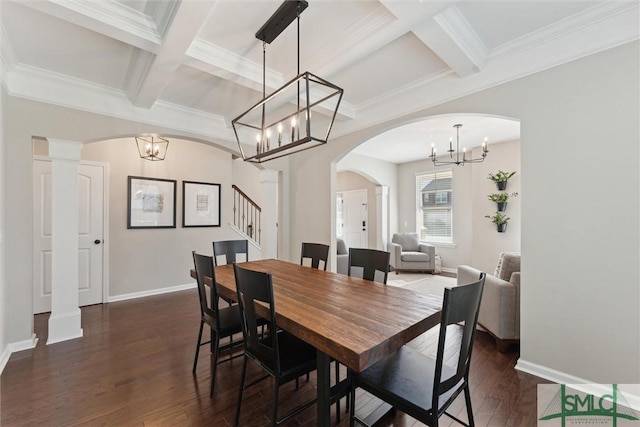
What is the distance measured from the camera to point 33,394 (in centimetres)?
202

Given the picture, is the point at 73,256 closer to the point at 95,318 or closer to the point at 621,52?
the point at 95,318

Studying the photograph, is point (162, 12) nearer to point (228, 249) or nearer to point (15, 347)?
point (228, 249)

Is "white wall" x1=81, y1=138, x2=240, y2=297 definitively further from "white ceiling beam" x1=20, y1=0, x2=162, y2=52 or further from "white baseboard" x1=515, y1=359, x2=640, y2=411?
"white baseboard" x1=515, y1=359, x2=640, y2=411

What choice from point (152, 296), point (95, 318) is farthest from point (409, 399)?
point (152, 296)

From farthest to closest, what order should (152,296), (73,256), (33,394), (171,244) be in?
(171,244), (152,296), (73,256), (33,394)

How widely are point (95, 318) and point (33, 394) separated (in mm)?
1703

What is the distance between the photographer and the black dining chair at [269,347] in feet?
4.84

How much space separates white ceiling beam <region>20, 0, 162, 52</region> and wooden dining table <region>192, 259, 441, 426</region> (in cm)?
193

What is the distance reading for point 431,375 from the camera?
147 centimetres

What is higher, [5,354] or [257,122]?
[257,122]

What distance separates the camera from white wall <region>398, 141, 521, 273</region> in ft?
17.3

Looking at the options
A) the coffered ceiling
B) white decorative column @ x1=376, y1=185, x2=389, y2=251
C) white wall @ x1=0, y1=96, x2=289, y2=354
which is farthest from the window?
the coffered ceiling

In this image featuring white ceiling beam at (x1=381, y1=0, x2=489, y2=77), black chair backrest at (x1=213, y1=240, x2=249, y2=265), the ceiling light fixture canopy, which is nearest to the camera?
white ceiling beam at (x1=381, y1=0, x2=489, y2=77)

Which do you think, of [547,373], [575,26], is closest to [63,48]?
[575,26]
